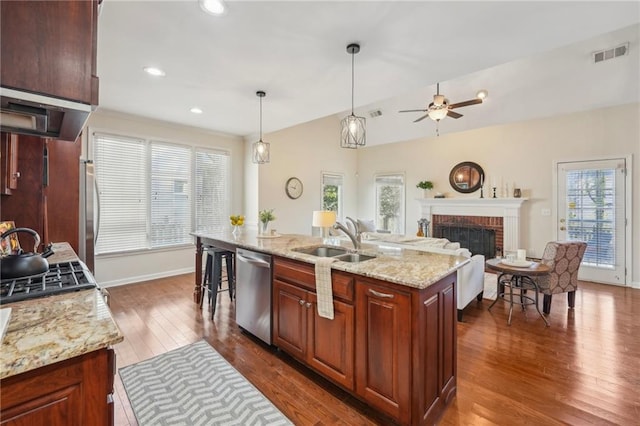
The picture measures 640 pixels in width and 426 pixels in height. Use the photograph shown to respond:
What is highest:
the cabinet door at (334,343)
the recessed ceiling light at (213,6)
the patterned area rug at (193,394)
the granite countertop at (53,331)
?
the recessed ceiling light at (213,6)

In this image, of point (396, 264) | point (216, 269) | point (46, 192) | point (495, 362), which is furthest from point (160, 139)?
point (495, 362)

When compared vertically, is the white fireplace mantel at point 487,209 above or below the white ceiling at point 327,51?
below

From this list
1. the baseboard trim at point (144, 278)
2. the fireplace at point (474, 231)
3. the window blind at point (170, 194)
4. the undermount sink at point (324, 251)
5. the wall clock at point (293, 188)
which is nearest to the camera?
the undermount sink at point (324, 251)

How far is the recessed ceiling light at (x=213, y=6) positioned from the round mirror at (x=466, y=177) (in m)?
5.84

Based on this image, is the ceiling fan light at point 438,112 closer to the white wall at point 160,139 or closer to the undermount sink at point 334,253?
the undermount sink at point 334,253

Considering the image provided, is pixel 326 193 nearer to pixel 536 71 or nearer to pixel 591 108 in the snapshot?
pixel 536 71

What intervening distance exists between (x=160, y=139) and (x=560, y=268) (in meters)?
6.01

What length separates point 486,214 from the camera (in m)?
5.99

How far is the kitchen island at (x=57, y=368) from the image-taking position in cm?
77

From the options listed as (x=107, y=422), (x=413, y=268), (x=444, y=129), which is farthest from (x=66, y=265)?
(x=444, y=129)

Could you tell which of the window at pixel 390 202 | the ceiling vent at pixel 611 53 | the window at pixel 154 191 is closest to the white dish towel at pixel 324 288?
the window at pixel 154 191

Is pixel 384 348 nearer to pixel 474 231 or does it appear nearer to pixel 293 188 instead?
pixel 293 188

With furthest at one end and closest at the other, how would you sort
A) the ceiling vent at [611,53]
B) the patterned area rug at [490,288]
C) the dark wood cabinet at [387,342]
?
the patterned area rug at [490,288]
the ceiling vent at [611,53]
the dark wood cabinet at [387,342]

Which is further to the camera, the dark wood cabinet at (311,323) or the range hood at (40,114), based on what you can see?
the dark wood cabinet at (311,323)
